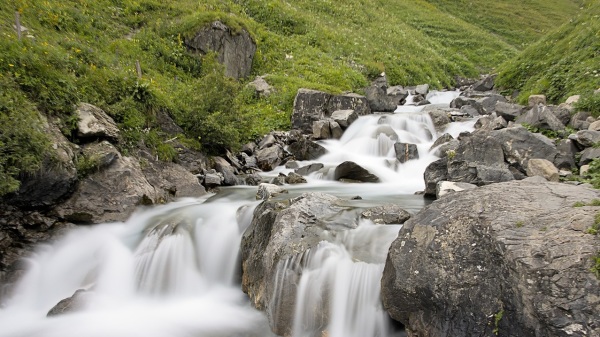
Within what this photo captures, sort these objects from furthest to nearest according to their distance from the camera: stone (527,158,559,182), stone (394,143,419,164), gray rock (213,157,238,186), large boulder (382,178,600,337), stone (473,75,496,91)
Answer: stone (473,75,496,91), stone (394,143,419,164), gray rock (213,157,238,186), stone (527,158,559,182), large boulder (382,178,600,337)

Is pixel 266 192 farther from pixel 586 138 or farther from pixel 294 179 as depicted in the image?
pixel 586 138

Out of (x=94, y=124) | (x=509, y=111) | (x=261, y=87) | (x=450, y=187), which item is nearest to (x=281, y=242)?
(x=450, y=187)

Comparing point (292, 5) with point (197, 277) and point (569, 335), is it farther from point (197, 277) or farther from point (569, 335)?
point (569, 335)

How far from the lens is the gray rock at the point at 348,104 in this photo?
21.3 meters

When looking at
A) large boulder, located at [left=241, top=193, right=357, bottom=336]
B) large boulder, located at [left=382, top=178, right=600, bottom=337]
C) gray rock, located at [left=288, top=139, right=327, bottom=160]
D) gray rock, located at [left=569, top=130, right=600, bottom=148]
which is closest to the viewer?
large boulder, located at [left=382, top=178, right=600, bottom=337]

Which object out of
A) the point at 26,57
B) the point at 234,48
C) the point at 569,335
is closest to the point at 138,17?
the point at 234,48

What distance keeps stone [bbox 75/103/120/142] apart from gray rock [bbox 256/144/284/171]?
607cm

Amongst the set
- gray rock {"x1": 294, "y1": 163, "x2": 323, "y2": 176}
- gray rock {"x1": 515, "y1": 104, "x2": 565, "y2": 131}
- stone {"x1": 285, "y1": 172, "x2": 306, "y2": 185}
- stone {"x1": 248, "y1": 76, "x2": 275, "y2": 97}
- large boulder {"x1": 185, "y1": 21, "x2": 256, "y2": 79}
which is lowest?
stone {"x1": 285, "y1": 172, "x2": 306, "y2": 185}

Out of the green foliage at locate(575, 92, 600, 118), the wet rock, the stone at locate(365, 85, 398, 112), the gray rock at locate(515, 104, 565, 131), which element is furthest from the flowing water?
the stone at locate(365, 85, 398, 112)

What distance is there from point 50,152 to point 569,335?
10.2 meters

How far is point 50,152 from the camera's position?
30.0ft

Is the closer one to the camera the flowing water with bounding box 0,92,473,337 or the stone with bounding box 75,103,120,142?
the flowing water with bounding box 0,92,473,337

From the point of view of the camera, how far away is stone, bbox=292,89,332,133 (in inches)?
808

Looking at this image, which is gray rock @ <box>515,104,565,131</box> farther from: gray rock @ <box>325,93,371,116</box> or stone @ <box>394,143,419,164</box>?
gray rock @ <box>325,93,371,116</box>
